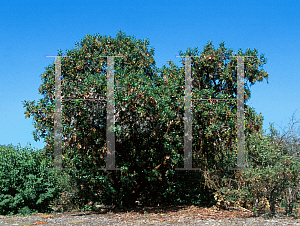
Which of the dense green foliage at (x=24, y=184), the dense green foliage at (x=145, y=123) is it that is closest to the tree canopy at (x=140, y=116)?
the dense green foliage at (x=145, y=123)

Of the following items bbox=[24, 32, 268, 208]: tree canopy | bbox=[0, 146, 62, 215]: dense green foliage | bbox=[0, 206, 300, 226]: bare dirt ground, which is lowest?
bbox=[0, 206, 300, 226]: bare dirt ground

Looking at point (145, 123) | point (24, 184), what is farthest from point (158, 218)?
point (24, 184)

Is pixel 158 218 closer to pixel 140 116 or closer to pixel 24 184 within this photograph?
pixel 140 116

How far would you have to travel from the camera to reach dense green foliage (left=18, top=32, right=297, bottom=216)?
36.6 feet

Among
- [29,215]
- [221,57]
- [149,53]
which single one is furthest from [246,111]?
[29,215]

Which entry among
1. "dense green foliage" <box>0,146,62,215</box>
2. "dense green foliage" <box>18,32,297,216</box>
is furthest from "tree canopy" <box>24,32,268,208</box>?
"dense green foliage" <box>0,146,62,215</box>

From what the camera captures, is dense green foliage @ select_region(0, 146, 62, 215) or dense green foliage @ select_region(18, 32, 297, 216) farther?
dense green foliage @ select_region(0, 146, 62, 215)

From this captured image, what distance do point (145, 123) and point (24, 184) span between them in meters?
5.35

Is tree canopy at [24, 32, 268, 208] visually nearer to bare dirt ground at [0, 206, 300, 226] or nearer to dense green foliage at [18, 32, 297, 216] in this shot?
dense green foliage at [18, 32, 297, 216]

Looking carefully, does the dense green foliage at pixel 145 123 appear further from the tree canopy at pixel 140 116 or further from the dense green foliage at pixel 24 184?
the dense green foliage at pixel 24 184

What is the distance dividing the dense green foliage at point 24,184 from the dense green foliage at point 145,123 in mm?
878

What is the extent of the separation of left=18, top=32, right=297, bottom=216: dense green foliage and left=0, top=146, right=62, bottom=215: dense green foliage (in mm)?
878

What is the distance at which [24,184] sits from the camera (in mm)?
12883

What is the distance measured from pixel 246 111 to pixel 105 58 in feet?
19.4
